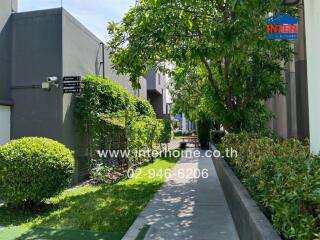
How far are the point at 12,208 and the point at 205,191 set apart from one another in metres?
4.68

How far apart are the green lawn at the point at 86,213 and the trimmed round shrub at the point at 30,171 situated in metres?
0.44

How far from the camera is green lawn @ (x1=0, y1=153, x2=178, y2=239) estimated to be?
595 centimetres

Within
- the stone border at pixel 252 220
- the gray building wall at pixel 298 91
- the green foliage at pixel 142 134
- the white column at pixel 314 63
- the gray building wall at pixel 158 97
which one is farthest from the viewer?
the gray building wall at pixel 158 97

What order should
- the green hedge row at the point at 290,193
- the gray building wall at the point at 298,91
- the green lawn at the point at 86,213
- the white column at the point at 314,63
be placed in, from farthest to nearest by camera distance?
the gray building wall at the point at 298,91
the green lawn at the point at 86,213
the white column at the point at 314,63
the green hedge row at the point at 290,193

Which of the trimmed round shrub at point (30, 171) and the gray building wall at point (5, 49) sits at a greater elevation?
the gray building wall at point (5, 49)

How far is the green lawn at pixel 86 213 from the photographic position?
595cm

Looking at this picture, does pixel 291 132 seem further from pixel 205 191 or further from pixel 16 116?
pixel 16 116

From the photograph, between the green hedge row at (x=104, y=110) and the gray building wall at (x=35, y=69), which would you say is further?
the green hedge row at (x=104, y=110)

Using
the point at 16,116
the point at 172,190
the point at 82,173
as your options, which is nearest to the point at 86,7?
the point at 16,116

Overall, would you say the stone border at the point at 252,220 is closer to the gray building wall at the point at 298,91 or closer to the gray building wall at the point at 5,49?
the gray building wall at the point at 298,91

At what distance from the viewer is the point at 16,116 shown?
10.0 metres

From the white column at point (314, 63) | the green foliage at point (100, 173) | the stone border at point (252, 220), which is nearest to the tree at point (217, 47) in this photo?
the white column at point (314, 63)

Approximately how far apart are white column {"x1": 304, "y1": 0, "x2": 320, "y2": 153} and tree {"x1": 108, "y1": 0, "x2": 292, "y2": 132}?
959 millimetres

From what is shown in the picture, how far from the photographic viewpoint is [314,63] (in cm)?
488
